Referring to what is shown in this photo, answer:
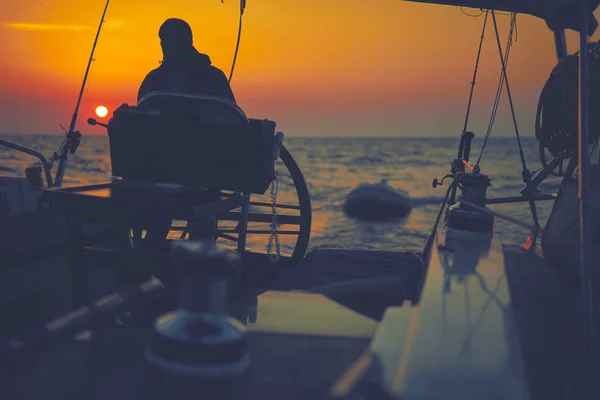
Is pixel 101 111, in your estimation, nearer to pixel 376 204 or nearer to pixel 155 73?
pixel 155 73

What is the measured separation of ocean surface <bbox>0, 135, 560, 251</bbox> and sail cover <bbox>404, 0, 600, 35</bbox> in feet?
24.8

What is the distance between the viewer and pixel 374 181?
123ft

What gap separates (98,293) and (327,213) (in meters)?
22.5

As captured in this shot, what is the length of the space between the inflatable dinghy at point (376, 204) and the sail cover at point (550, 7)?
2231cm

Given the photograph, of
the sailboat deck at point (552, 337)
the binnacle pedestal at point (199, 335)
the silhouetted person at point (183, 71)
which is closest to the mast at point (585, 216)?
the sailboat deck at point (552, 337)

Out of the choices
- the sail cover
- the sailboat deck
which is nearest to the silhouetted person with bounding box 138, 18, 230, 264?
the sail cover

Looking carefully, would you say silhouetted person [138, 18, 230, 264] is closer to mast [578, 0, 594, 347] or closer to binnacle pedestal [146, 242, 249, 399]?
mast [578, 0, 594, 347]

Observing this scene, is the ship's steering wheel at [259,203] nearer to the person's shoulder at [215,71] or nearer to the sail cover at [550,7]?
the person's shoulder at [215,71]

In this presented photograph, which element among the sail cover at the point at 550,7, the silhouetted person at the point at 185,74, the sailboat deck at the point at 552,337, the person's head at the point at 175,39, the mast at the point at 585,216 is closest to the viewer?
the sailboat deck at the point at 552,337

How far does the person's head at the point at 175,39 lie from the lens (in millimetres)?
3527

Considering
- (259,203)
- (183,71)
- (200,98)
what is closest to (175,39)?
(183,71)

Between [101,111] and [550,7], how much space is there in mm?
2378

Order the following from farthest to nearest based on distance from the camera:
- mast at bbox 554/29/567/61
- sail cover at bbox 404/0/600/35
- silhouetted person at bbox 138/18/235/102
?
mast at bbox 554/29/567/61, silhouetted person at bbox 138/18/235/102, sail cover at bbox 404/0/600/35

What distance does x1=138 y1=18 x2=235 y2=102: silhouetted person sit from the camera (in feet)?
12.0
